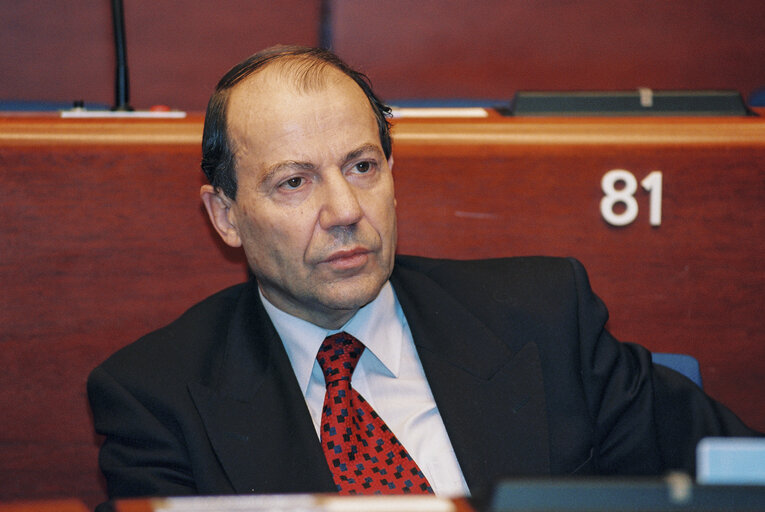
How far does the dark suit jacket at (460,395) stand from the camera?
1597 mm

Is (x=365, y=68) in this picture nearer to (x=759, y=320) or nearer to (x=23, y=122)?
(x=23, y=122)

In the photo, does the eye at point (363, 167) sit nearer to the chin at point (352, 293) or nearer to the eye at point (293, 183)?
the eye at point (293, 183)

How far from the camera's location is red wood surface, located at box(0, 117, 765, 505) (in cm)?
199

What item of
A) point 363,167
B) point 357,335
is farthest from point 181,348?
point 363,167

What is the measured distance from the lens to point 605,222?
2.06 meters

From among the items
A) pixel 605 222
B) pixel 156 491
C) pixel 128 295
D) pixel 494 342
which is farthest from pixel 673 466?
pixel 128 295

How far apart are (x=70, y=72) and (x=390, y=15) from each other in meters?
0.82

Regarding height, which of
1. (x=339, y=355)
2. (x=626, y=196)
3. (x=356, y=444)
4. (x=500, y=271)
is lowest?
(x=356, y=444)

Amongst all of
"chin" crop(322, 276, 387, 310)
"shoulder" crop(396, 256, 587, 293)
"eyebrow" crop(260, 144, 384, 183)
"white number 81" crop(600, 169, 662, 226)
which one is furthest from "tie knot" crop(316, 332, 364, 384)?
"white number 81" crop(600, 169, 662, 226)

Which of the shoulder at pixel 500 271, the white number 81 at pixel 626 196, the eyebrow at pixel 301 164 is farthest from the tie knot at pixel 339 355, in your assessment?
the white number 81 at pixel 626 196

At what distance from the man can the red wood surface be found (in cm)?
23

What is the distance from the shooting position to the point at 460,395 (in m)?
1.70

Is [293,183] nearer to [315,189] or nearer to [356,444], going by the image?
[315,189]

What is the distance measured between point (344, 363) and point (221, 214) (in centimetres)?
41
